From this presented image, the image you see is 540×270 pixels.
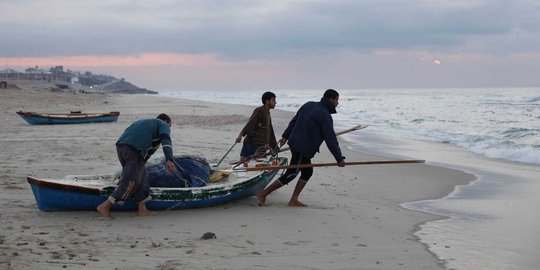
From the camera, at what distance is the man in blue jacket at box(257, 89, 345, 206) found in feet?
25.3

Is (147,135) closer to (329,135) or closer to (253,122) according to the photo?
(329,135)

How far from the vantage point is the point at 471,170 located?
13.3 m

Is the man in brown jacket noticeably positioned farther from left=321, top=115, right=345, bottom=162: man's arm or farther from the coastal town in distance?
the coastal town in distance

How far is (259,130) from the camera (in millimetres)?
9250

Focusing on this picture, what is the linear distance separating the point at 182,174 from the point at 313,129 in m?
1.71

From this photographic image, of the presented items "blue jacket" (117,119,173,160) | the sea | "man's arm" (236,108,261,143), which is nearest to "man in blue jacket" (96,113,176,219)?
"blue jacket" (117,119,173,160)

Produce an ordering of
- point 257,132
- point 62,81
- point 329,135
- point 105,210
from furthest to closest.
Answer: point 62,81, point 257,132, point 329,135, point 105,210

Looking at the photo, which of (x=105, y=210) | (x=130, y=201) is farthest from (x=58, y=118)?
(x=105, y=210)

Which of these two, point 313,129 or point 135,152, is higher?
point 313,129

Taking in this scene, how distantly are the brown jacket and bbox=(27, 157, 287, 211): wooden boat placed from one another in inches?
31.5

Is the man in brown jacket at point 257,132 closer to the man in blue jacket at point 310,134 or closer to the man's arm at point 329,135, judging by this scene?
the man in blue jacket at point 310,134

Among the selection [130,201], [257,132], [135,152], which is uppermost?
[257,132]

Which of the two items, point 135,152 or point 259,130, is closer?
point 135,152

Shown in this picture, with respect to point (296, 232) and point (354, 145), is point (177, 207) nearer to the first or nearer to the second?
point (296, 232)
